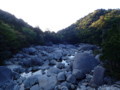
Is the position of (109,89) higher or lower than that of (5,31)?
lower

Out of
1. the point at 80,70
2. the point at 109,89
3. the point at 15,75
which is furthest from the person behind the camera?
the point at 15,75

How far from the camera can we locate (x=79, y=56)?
1188 cm

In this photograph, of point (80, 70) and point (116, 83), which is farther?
point (80, 70)

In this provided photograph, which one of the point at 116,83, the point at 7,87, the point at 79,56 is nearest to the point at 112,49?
the point at 116,83

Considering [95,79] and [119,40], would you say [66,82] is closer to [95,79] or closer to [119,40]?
[95,79]

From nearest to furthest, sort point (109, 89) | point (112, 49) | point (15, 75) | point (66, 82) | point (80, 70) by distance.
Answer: point (109, 89), point (112, 49), point (66, 82), point (80, 70), point (15, 75)

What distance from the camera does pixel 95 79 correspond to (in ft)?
27.9

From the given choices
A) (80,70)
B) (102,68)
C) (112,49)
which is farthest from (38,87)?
(112,49)

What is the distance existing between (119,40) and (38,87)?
5391 mm

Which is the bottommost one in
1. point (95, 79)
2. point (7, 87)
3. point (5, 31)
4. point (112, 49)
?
point (7, 87)

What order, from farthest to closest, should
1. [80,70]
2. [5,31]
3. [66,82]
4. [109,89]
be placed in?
1. [5,31]
2. [80,70]
3. [66,82]
4. [109,89]

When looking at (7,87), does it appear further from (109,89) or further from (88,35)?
(88,35)

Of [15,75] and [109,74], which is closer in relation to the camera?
[109,74]

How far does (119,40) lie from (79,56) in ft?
13.4
